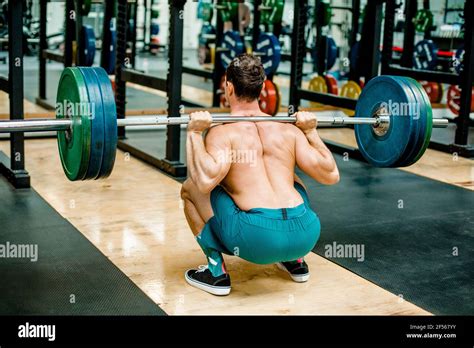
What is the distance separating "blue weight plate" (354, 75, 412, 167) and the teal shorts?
692 millimetres

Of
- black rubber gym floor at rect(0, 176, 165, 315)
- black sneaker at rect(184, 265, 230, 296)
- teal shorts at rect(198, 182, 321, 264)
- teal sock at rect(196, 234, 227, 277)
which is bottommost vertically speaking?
black rubber gym floor at rect(0, 176, 165, 315)

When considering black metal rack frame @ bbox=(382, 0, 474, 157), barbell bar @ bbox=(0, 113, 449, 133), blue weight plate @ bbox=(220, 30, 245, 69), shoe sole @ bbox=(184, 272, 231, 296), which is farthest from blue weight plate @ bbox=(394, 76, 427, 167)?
blue weight plate @ bbox=(220, 30, 245, 69)

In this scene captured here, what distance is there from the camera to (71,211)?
139 inches

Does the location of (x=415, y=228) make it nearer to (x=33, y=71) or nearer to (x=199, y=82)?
(x=199, y=82)

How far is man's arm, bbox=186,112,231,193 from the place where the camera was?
238 cm

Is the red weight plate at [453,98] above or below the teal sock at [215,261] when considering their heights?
above

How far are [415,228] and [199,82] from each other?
6.41 metres

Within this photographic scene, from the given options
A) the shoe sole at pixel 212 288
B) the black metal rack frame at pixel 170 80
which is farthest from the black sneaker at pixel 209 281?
the black metal rack frame at pixel 170 80

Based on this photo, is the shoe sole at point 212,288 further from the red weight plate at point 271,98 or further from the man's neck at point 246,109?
the red weight plate at point 271,98

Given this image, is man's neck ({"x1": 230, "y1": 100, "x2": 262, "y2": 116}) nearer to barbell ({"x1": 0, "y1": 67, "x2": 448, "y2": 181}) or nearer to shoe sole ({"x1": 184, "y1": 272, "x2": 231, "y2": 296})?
barbell ({"x1": 0, "y1": 67, "x2": 448, "y2": 181})

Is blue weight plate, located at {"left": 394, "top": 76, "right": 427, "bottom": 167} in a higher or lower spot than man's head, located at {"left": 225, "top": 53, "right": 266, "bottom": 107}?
lower

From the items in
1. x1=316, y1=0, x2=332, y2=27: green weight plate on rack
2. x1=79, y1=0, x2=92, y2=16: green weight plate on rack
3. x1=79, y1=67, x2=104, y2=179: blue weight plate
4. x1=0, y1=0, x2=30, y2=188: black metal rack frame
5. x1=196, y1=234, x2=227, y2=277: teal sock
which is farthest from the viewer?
x1=316, y1=0, x2=332, y2=27: green weight plate on rack

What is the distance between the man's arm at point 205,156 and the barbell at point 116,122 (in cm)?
7

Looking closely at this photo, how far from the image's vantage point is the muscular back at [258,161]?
243cm
